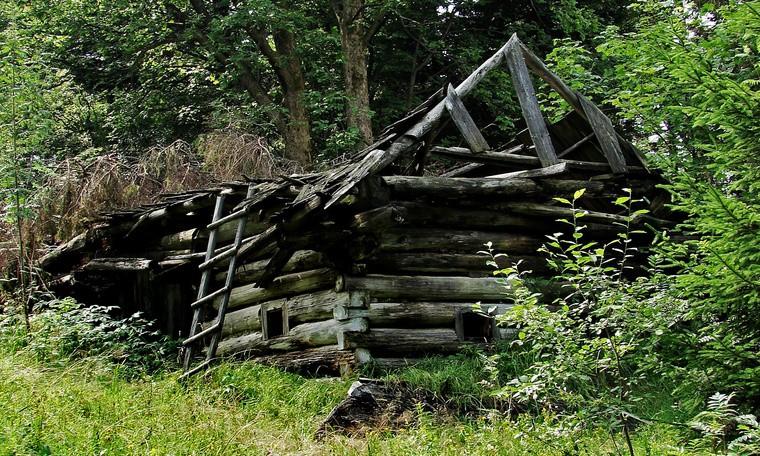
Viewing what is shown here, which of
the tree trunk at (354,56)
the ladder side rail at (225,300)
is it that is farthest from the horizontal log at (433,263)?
the tree trunk at (354,56)

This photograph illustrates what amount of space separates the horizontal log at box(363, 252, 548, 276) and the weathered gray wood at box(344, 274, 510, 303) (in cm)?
12

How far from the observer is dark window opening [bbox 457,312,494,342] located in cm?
970

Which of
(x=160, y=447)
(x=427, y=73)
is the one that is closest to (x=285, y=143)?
(x=427, y=73)

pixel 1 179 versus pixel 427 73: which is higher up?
pixel 427 73

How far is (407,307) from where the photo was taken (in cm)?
940

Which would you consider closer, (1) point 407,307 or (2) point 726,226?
(2) point 726,226

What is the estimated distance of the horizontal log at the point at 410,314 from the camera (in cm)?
918

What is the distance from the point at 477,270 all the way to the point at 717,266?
553 centimetres

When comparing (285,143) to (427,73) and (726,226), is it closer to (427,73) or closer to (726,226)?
(427,73)

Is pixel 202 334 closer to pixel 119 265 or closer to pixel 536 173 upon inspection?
pixel 119 265

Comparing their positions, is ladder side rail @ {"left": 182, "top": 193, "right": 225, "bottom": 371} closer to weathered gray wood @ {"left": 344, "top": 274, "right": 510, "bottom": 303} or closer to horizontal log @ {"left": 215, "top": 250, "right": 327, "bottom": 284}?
horizontal log @ {"left": 215, "top": 250, "right": 327, "bottom": 284}

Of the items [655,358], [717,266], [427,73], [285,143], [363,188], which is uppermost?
[427,73]

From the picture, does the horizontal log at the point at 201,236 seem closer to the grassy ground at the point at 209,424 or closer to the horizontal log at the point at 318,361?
the horizontal log at the point at 318,361

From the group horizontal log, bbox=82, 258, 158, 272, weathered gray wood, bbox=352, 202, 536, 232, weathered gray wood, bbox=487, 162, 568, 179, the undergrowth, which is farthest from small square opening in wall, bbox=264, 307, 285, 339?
weathered gray wood, bbox=487, 162, 568, 179
